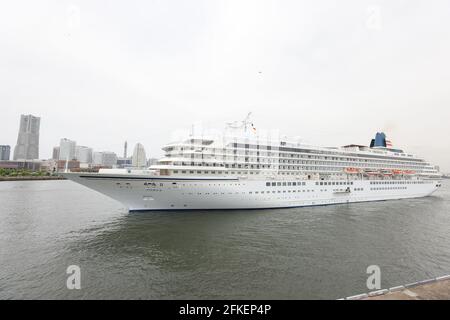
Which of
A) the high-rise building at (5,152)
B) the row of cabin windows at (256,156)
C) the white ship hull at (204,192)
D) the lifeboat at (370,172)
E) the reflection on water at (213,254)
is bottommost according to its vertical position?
the reflection on water at (213,254)

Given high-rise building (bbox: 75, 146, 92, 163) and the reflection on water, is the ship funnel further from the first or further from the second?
high-rise building (bbox: 75, 146, 92, 163)

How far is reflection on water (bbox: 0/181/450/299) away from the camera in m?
9.19

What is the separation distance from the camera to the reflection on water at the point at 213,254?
9.19 meters

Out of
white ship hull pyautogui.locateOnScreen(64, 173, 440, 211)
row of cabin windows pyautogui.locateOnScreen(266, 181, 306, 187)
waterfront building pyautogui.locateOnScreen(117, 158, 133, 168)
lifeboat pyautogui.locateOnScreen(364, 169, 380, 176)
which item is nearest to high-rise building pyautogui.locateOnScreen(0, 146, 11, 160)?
waterfront building pyautogui.locateOnScreen(117, 158, 133, 168)

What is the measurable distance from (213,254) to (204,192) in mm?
10320

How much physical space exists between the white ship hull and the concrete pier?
17.3 m

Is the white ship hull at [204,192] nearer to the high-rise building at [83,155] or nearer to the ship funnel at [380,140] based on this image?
the ship funnel at [380,140]

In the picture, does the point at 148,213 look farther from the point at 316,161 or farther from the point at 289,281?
the point at 316,161

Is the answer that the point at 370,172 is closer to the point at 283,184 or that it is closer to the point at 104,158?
the point at 283,184

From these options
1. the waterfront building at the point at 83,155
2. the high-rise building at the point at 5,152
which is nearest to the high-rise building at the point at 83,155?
the waterfront building at the point at 83,155

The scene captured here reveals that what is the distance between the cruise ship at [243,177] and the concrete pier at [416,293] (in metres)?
17.2

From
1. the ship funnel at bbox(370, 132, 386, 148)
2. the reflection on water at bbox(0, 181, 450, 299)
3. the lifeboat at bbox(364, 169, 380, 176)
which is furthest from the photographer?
the ship funnel at bbox(370, 132, 386, 148)
